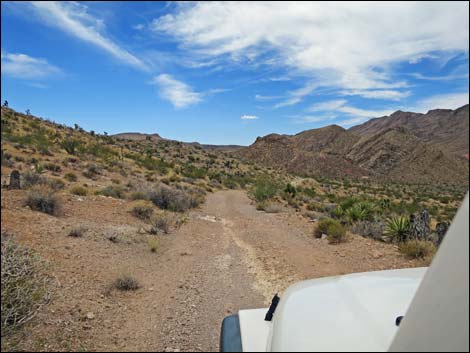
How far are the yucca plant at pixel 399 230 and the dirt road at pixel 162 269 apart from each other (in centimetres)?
82

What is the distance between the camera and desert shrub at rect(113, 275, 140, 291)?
5965mm

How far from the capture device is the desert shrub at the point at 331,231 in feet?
34.3

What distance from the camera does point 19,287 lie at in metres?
4.32

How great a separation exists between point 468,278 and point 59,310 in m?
4.63

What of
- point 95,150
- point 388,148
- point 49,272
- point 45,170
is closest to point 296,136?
point 388,148

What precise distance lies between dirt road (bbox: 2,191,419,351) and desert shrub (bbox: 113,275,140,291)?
17cm

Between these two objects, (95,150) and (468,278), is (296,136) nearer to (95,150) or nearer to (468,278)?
(95,150)

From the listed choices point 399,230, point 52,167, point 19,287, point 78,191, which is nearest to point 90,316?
point 19,287

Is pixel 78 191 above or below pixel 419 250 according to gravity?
above

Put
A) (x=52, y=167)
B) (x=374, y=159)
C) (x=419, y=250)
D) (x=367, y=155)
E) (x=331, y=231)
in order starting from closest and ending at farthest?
(x=419, y=250)
(x=331, y=231)
(x=52, y=167)
(x=374, y=159)
(x=367, y=155)

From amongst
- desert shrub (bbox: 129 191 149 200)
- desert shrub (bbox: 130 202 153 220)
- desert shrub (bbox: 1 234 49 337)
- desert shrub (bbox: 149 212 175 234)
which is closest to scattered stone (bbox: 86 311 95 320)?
desert shrub (bbox: 1 234 49 337)

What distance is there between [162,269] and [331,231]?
542 centimetres

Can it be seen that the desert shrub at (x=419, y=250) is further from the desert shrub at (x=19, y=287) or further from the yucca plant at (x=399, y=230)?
the desert shrub at (x=19, y=287)

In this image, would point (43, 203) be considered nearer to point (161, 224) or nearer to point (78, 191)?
point (161, 224)
